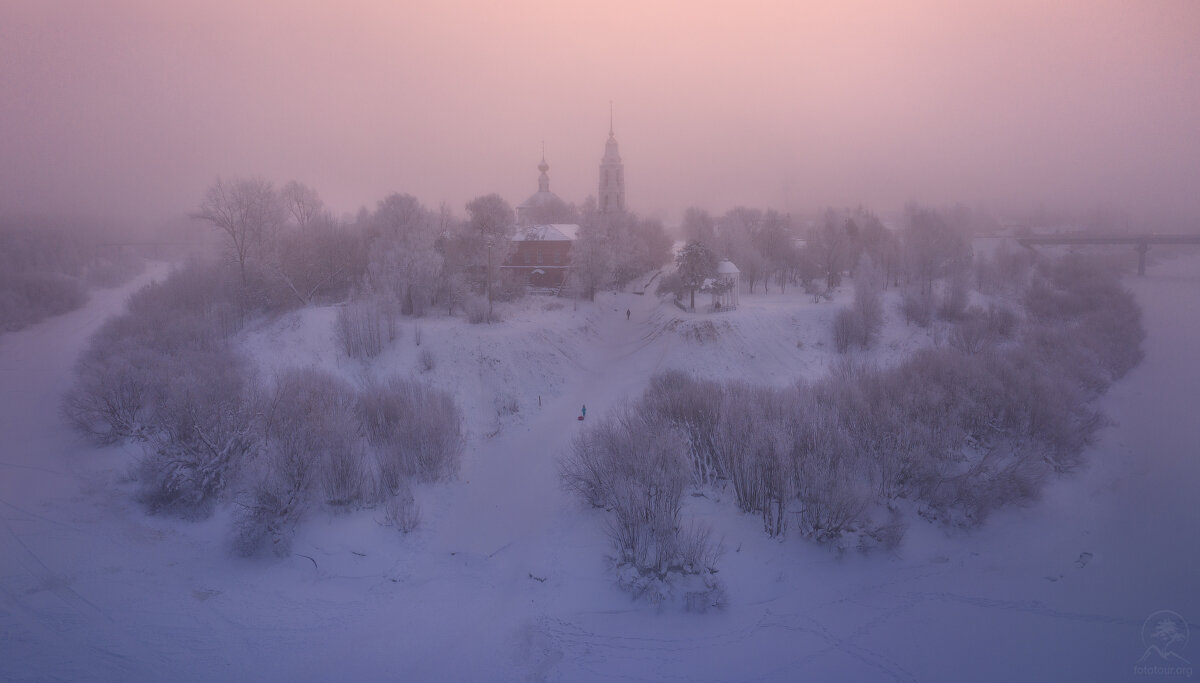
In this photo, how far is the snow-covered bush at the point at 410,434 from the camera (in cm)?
1498

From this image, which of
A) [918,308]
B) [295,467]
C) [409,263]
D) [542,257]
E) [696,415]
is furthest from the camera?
[542,257]

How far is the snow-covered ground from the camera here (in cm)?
938

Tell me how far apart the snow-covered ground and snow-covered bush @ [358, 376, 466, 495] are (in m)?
0.76

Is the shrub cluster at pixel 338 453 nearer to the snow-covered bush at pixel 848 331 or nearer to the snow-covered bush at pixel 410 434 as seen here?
the snow-covered bush at pixel 410 434

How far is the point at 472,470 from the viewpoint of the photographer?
55.4 ft

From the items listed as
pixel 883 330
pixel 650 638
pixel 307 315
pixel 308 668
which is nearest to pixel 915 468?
pixel 650 638

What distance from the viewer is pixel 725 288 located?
107 ft

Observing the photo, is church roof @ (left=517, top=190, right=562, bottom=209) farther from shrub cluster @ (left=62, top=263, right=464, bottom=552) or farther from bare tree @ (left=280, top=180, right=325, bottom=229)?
shrub cluster @ (left=62, top=263, right=464, bottom=552)

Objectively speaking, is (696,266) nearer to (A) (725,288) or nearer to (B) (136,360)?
(A) (725,288)

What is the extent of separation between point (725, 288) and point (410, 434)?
21704 millimetres

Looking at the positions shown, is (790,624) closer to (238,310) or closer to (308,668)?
(308,668)

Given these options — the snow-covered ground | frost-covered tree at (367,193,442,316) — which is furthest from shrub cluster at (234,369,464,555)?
frost-covered tree at (367,193,442,316)

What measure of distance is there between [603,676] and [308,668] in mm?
4862

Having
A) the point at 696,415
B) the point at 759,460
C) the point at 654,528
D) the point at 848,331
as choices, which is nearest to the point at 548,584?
the point at 654,528
